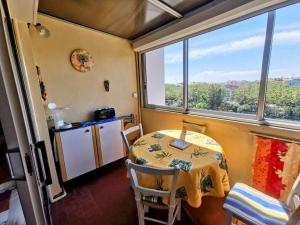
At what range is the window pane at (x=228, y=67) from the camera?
5.59 ft

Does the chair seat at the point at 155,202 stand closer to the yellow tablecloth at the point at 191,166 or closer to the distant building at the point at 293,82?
the yellow tablecloth at the point at 191,166

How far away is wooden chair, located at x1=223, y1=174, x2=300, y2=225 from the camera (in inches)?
41.5

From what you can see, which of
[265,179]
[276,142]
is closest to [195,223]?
[265,179]

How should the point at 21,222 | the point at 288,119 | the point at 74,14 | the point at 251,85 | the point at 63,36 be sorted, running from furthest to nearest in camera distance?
the point at 63,36
the point at 74,14
the point at 251,85
the point at 288,119
the point at 21,222

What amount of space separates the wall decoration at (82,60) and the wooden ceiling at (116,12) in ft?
1.38

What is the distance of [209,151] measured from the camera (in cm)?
147

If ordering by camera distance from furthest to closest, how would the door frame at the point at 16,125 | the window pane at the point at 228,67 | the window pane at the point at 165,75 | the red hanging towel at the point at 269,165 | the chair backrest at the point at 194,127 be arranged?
1. the window pane at the point at 165,75
2. the chair backrest at the point at 194,127
3. the window pane at the point at 228,67
4. the red hanging towel at the point at 269,165
5. the door frame at the point at 16,125

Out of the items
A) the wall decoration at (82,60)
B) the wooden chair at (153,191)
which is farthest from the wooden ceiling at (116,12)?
the wooden chair at (153,191)

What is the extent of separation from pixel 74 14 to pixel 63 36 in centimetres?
36

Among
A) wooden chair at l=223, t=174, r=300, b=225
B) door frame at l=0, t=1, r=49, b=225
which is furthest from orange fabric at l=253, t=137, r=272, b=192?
door frame at l=0, t=1, r=49, b=225

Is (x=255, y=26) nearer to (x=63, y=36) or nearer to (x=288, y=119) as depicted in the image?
(x=288, y=119)

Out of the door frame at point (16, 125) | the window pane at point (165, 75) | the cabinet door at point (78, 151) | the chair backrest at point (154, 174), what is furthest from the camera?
the window pane at point (165, 75)

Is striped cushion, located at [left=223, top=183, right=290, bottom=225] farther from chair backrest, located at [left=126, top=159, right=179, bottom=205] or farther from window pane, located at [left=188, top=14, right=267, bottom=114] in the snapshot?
window pane, located at [left=188, top=14, right=267, bottom=114]

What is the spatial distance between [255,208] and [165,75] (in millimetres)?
2329
